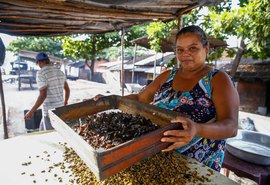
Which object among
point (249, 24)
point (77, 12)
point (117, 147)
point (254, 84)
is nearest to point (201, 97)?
point (117, 147)

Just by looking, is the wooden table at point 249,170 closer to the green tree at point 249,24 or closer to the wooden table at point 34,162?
the wooden table at point 34,162

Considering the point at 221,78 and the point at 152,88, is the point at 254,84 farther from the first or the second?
the point at 221,78

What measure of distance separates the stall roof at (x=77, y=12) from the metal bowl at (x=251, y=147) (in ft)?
6.25

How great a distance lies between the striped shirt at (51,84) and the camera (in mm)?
Answer: 4258

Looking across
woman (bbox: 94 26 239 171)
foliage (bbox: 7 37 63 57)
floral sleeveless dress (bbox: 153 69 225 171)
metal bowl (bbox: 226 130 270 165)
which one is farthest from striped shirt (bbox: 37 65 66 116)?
foliage (bbox: 7 37 63 57)

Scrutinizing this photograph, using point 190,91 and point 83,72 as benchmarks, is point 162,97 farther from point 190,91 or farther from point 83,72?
point 83,72

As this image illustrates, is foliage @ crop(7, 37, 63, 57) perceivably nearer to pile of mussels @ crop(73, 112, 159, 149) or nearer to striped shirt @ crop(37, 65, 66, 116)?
striped shirt @ crop(37, 65, 66, 116)

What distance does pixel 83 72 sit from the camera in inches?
1212

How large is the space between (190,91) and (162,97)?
330mm

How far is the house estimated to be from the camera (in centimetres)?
1308

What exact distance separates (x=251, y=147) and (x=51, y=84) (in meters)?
3.89

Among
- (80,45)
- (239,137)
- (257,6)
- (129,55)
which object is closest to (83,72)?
(129,55)

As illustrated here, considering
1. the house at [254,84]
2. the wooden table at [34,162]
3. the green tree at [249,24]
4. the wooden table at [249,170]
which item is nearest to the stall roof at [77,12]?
the wooden table at [34,162]

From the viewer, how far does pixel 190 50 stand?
1834mm
